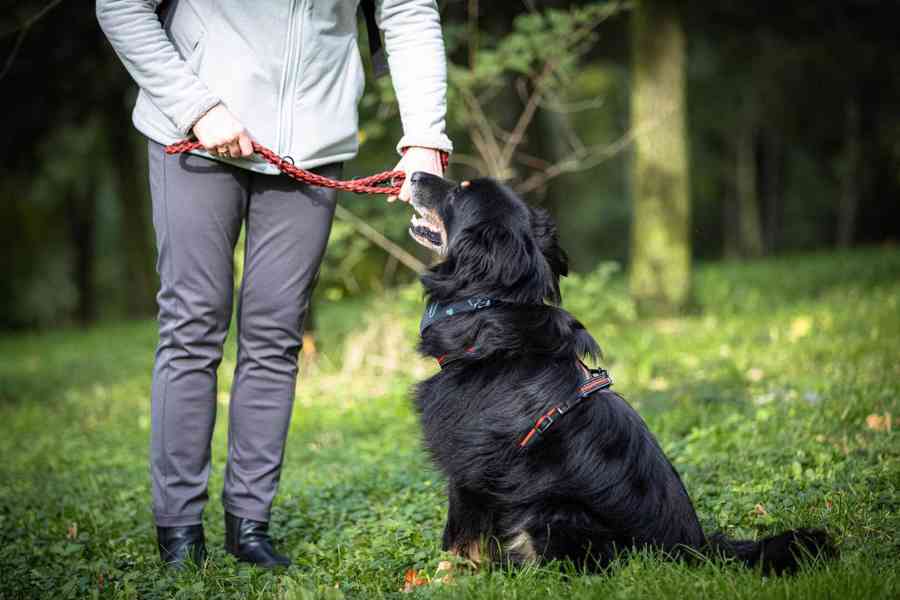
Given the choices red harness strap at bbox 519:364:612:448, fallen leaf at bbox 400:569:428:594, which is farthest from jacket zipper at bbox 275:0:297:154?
fallen leaf at bbox 400:569:428:594

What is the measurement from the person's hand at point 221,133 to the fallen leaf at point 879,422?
3.16 meters

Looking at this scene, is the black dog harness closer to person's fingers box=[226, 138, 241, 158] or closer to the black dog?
the black dog

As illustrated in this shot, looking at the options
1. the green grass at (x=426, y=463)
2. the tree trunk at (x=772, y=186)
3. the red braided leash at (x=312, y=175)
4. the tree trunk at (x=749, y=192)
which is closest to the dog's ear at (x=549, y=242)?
the red braided leash at (x=312, y=175)

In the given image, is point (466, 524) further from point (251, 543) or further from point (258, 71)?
point (258, 71)

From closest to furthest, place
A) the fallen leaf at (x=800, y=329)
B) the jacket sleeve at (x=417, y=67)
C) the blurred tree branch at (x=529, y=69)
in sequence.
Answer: the jacket sleeve at (x=417, y=67) → the blurred tree branch at (x=529, y=69) → the fallen leaf at (x=800, y=329)

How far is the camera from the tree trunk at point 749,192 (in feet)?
68.4

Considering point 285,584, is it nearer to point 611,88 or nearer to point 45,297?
point 611,88

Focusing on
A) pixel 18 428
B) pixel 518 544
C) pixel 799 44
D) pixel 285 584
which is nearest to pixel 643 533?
pixel 518 544

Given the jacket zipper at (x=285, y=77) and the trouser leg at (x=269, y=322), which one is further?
the trouser leg at (x=269, y=322)

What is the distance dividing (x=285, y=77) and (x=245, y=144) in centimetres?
32

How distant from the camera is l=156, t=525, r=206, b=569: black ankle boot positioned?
2.96m

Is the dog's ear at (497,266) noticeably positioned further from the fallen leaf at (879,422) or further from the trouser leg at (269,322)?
the fallen leaf at (879,422)

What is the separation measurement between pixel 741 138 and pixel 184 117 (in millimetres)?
20708

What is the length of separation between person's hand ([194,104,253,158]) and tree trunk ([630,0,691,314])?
6535mm
